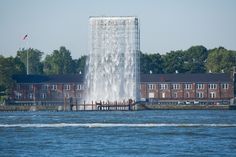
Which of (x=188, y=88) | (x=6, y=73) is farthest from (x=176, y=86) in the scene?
(x=6, y=73)

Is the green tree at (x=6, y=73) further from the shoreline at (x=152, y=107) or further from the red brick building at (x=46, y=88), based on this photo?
the shoreline at (x=152, y=107)

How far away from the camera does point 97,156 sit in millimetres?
60312

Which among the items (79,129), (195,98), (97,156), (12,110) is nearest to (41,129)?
(79,129)

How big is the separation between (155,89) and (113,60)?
26.9m

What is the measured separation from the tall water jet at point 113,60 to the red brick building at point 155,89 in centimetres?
1699

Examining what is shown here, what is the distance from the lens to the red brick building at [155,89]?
580 feet

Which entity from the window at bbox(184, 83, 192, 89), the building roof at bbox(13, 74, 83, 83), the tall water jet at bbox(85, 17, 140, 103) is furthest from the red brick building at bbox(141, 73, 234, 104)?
the tall water jet at bbox(85, 17, 140, 103)

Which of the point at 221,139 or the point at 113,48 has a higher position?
the point at 113,48

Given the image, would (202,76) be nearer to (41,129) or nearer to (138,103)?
(138,103)

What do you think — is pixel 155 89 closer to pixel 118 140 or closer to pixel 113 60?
pixel 113 60

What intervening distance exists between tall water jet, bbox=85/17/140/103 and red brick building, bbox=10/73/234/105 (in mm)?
16993

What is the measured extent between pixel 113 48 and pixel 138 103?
39.3ft

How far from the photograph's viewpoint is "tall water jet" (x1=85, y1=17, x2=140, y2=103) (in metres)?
148

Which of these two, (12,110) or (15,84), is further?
(15,84)
